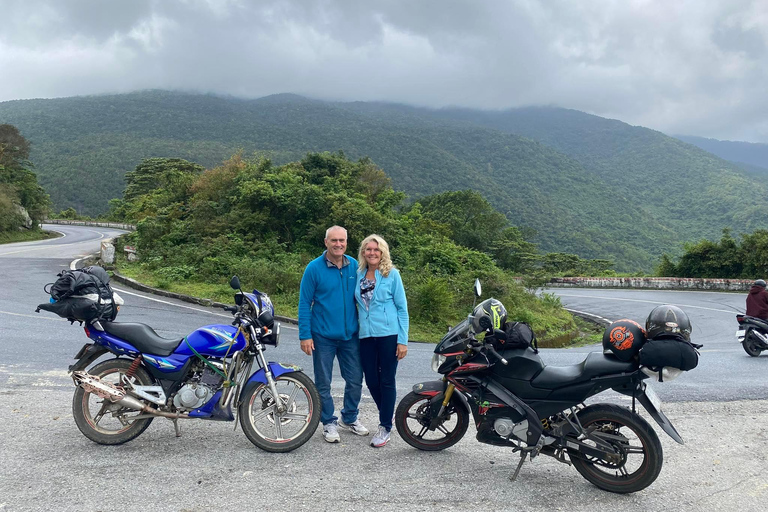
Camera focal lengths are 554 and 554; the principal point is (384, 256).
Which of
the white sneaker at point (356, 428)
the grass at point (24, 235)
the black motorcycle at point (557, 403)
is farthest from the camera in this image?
the grass at point (24, 235)

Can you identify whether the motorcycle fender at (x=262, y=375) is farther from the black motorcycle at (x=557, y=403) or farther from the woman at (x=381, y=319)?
the black motorcycle at (x=557, y=403)

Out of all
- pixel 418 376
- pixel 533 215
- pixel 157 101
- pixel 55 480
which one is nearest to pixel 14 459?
pixel 55 480

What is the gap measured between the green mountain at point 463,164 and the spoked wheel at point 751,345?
182 feet

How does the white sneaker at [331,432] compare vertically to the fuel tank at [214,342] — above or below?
below

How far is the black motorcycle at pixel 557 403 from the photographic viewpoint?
4227 mm

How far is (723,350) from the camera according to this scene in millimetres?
11883

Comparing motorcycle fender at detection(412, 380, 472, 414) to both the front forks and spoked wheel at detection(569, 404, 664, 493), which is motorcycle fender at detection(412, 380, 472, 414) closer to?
the front forks

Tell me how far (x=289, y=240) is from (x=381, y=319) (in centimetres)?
1656

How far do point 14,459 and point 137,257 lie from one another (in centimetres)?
1756

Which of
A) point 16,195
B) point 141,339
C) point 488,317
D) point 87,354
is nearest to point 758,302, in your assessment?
point 488,317

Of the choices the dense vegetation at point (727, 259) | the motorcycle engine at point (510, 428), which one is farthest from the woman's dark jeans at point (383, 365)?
the dense vegetation at point (727, 259)

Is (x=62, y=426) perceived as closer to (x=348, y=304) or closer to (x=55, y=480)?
(x=55, y=480)

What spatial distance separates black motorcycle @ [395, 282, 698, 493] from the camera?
423 cm

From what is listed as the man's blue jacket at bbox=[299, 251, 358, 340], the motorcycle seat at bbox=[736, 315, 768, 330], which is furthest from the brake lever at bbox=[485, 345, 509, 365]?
the motorcycle seat at bbox=[736, 315, 768, 330]
